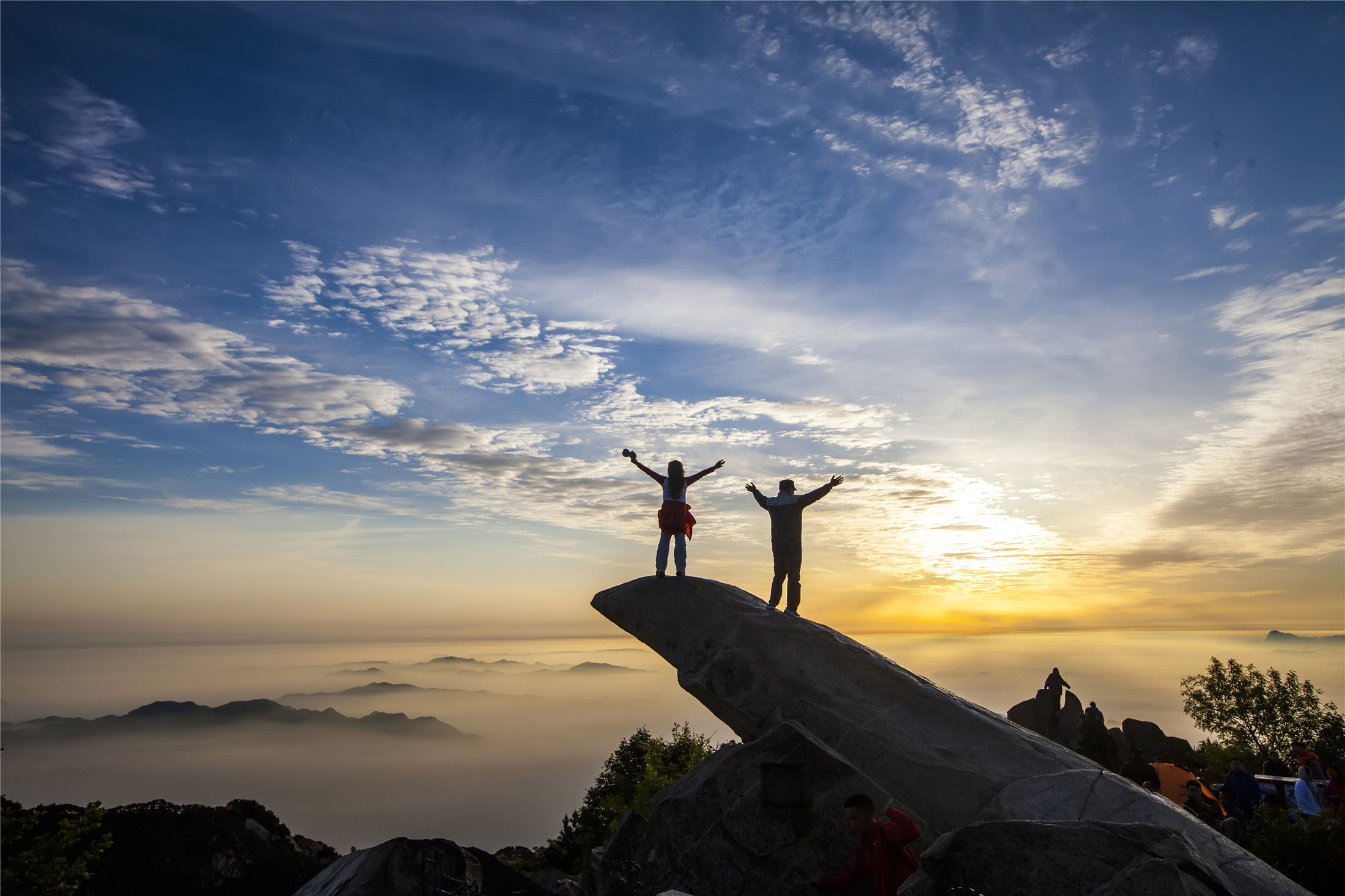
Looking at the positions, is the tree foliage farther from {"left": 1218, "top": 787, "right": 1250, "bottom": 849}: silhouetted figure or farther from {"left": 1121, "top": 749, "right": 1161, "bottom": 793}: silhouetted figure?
{"left": 1121, "top": 749, "right": 1161, "bottom": 793}: silhouetted figure

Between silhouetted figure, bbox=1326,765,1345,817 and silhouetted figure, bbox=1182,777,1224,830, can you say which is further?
silhouetted figure, bbox=1182,777,1224,830

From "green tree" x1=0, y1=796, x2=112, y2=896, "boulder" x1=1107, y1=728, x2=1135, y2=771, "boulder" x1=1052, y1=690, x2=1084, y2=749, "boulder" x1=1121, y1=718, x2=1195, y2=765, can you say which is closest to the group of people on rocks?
"green tree" x1=0, y1=796, x2=112, y2=896

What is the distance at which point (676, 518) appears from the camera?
651 inches

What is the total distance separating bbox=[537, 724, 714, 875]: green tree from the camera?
112 feet

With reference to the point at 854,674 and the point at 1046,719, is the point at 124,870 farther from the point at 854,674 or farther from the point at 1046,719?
the point at 1046,719

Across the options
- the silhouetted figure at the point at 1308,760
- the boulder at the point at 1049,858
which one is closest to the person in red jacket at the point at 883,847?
the boulder at the point at 1049,858

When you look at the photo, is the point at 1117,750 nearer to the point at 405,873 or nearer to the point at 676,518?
the point at 676,518

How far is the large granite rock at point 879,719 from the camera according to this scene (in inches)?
431

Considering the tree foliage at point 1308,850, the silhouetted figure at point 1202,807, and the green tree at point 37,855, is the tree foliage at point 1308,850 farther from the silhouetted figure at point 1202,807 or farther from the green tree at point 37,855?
the green tree at point 37,855

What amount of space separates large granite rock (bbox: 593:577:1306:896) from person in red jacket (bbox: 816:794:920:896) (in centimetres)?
238

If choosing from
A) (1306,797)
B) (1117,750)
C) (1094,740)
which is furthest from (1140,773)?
(1117,750)

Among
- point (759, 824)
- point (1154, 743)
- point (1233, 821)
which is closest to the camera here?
point (759, 824)

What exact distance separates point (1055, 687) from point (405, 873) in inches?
1908

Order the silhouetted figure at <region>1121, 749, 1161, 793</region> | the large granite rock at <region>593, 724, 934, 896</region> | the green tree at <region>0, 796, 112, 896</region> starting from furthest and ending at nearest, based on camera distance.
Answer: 1. the green tree at <region>0, 796, 112, 896</region>
2. the silhouetted figure at <region>1121, 749, 1161, 793</region>
3. the large granite rock at <region>593, 724, 934, 896</region>
